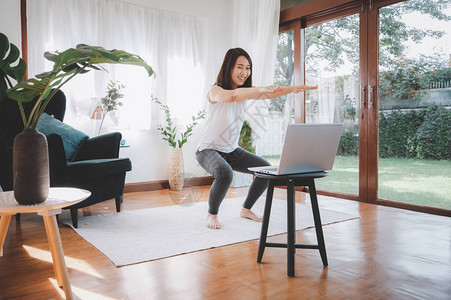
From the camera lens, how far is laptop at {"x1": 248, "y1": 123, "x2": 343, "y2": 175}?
5.51 ft

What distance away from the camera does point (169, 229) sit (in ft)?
8.52

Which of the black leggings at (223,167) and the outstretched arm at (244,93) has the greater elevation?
the outstretched arm at (244,93)

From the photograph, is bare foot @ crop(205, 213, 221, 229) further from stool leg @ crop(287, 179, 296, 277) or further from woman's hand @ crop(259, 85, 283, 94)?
woman's hand @ crop(259, 85, 283, 94)

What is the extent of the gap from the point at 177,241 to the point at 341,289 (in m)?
1.07

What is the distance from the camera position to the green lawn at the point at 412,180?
3.09 meters

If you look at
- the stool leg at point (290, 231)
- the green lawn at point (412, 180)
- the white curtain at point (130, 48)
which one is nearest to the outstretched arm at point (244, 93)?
the stool leg at point (290, 231)

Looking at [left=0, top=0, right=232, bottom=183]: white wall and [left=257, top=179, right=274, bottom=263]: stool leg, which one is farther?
[left=0, top=0, right=232, bottom=183]: white wall

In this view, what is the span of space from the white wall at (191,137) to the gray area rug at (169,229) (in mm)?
1192

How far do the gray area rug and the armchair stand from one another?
9.1 inches

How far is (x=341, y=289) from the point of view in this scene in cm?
158

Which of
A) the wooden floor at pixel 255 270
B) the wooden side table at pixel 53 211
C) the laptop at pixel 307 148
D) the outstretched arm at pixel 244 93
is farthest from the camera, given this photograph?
the outstretched arm at pixel 244 93

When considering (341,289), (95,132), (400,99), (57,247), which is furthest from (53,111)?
(400,99)

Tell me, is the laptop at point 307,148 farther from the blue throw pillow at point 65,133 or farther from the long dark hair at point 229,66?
the blue throw pillow at point 65,133

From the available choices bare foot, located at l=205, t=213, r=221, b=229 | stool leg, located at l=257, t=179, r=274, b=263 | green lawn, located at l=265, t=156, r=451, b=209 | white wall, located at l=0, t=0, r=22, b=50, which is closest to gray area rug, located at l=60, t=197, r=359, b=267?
bare foot, located at l=205, t=213, r=221, b=229
